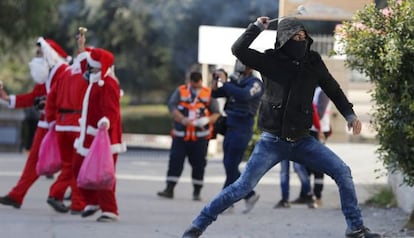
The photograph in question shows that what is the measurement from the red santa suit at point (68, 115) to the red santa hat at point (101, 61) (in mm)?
212

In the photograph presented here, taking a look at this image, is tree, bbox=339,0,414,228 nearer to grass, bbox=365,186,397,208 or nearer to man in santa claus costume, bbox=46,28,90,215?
grass, bbox=365,186,397,208

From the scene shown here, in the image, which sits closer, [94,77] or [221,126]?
[94,77]

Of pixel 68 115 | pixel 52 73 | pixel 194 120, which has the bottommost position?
pixel 194 120

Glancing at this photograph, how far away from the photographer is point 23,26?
98.6 feet

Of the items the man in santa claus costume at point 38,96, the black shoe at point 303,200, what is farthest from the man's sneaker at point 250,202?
the man in santa claus costume at point 38,96

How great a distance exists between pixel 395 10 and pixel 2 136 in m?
13.8

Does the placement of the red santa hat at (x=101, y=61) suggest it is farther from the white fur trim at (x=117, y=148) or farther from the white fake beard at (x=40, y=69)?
the white fake beard at (x=40, y=69)

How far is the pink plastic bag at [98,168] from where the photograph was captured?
10.4 metres

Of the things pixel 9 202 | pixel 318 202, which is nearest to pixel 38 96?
pixel 9 202

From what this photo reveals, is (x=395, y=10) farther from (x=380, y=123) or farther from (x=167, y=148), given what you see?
(x=167, y=148)

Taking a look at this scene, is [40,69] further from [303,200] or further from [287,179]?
[303,200]

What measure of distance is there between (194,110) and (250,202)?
1.91 meters

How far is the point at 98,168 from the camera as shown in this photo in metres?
10.4

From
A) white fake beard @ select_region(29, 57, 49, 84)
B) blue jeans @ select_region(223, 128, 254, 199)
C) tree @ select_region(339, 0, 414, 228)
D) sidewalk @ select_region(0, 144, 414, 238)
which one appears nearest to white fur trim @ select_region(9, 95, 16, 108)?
white fake beard @ select_region(29, 57, 49, 84)
